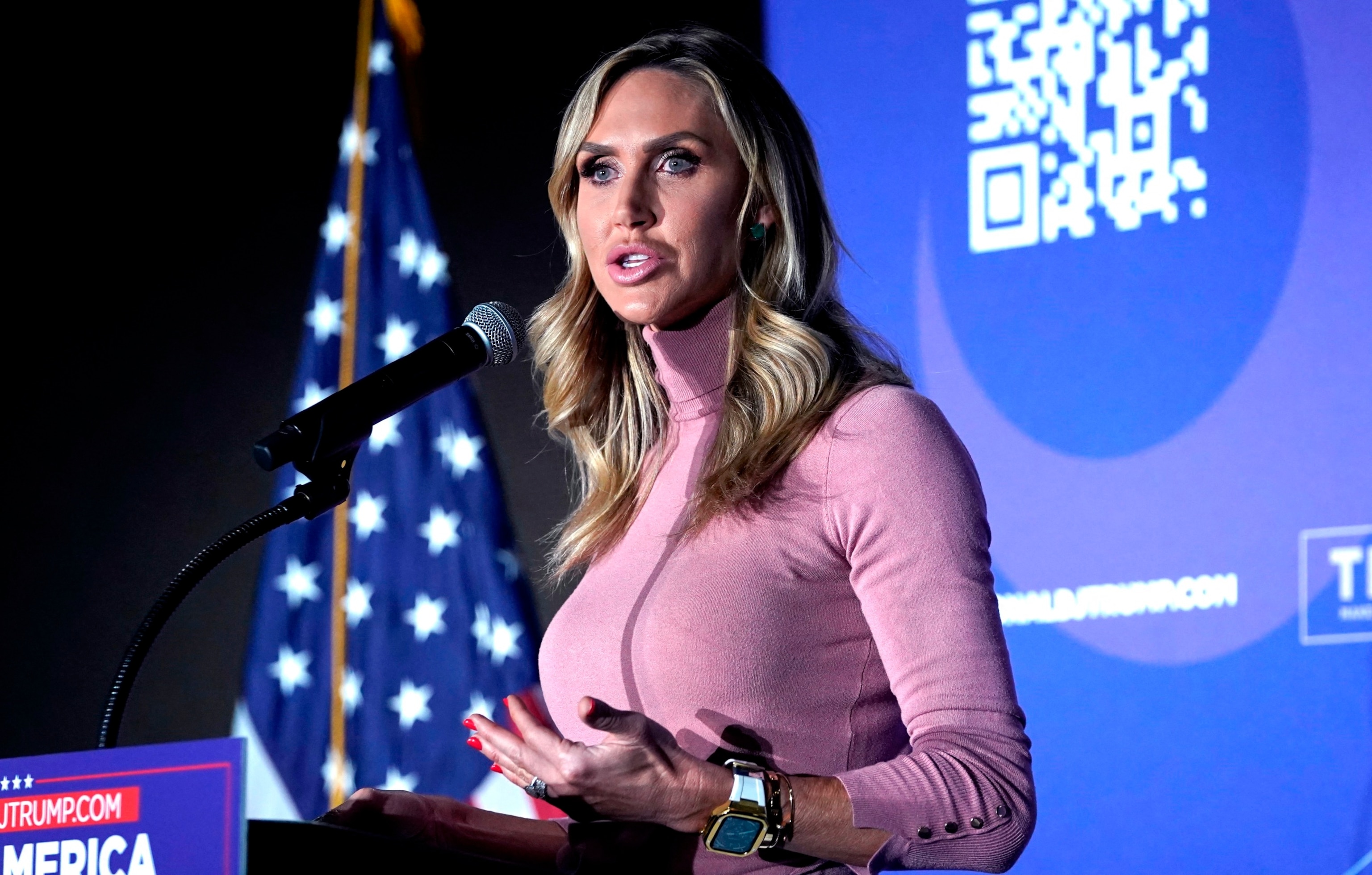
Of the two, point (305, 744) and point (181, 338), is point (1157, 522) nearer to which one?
point (305, 744)

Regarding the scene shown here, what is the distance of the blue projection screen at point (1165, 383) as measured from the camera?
2.50 metres

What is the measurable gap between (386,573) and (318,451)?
2590mm

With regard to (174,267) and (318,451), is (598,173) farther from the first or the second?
(174,267)

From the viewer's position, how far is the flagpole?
3715mm

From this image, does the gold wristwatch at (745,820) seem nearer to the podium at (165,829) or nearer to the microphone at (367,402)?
the podium at (165,829)

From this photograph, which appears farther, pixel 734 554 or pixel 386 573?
pixel 386 573

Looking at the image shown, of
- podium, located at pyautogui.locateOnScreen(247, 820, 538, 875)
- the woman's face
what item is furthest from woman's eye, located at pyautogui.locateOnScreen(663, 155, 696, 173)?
podium, located at pyautogui.locateOnScreen(247, 820, 538, 875)

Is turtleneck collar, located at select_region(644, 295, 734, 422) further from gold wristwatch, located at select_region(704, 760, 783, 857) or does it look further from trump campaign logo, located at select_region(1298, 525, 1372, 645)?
trump campaign logo, located at select_region(1298, 525, 1372, 645)

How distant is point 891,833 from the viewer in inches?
46.5

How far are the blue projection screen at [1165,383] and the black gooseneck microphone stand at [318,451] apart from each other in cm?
166

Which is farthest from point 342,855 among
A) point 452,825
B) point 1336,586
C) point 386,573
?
point 386,573

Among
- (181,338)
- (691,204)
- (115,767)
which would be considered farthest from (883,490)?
(181,338)

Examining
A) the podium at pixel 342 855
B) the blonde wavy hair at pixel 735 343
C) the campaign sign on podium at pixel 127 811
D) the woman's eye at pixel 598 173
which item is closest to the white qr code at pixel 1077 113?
the blonde wavy hair at pixel 735 343

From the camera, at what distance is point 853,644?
138cm
